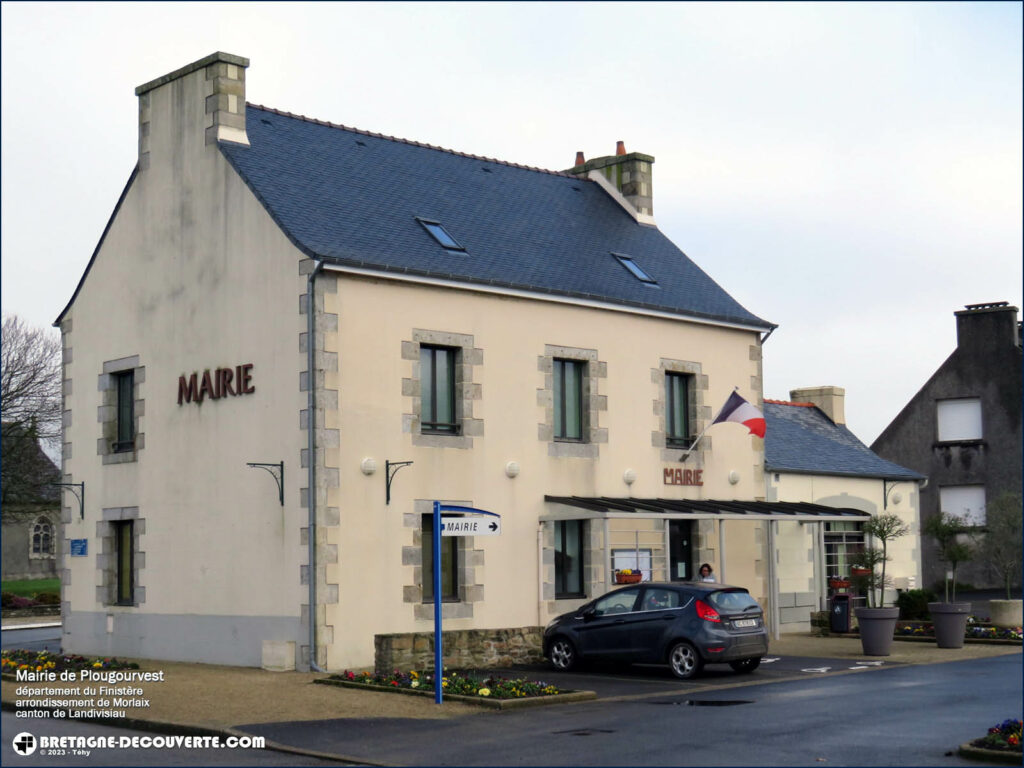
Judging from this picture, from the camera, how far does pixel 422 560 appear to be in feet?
67.3

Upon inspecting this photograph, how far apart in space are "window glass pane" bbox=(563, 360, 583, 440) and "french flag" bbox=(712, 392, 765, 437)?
275cm

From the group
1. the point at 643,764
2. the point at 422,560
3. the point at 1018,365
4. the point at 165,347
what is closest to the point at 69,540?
the point at 165,347

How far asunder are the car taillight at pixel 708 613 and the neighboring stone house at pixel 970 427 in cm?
2647

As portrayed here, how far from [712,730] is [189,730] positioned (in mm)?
5000

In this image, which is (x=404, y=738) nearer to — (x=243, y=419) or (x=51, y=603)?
(x=243, y=419)

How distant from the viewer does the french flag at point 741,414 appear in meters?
24.0

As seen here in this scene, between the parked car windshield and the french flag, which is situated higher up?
the french flag

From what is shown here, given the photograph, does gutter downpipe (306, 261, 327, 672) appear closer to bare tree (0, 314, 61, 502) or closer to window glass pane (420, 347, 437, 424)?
window glass pane (420, 347, 437, 424)

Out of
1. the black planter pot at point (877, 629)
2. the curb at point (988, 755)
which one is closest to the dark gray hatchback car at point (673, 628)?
the black planter pot at point (877, 629)

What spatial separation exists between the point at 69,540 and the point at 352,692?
9.64 metres

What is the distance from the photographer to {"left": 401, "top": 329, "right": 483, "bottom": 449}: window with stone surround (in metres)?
20.6

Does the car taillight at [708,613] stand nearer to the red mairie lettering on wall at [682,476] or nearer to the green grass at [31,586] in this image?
the red mairie lettering on wall at [682,476]

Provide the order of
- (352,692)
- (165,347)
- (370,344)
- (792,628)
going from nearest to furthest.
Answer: (352,692)
(370,344)
(165,347)
(792,628)

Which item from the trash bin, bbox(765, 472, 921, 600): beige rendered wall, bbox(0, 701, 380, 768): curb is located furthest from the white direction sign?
the trash bin
